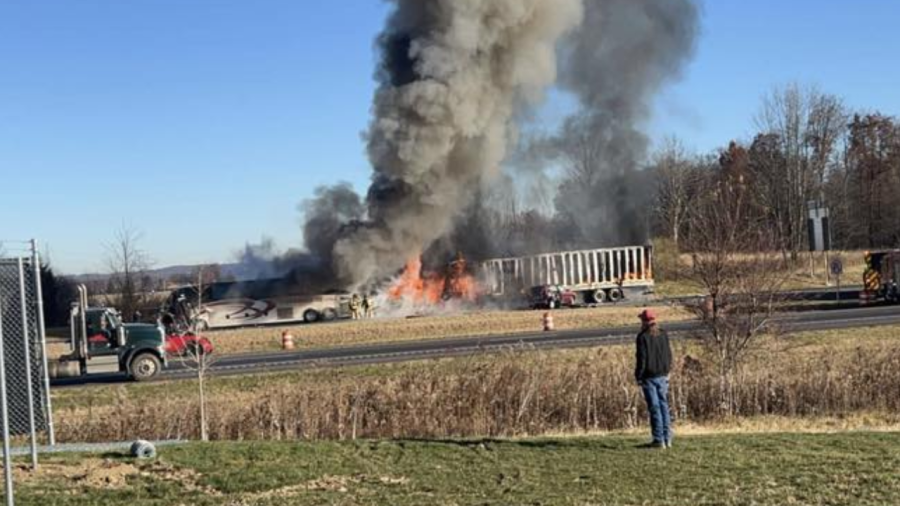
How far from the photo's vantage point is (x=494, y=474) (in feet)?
32.9

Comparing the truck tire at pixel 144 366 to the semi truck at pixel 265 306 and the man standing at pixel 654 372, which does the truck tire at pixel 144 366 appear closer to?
the man standing at pixel 654 372

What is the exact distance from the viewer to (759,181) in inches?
2970

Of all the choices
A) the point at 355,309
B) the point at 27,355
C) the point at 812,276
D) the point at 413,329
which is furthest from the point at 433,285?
the point at 27,355

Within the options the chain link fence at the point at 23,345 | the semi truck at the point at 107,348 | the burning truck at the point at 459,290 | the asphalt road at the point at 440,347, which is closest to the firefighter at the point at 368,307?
the burning truck at the point at 459,290

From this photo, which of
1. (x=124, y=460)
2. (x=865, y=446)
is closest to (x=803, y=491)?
(x=865, y=446)

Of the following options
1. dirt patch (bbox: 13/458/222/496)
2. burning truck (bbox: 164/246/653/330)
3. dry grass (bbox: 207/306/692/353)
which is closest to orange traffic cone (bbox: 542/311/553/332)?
dry grass (bbox: 207/306/692/353)

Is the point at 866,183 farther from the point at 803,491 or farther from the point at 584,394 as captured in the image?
the point at 803,491

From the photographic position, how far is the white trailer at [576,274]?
51.6m

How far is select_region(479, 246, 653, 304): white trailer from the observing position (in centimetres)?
5156

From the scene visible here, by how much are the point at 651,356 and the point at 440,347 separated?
19117 mm

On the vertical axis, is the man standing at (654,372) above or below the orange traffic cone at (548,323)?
above

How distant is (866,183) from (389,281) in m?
49.2

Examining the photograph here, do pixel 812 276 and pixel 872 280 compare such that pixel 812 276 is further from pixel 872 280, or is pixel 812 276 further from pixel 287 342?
pixel 287 342

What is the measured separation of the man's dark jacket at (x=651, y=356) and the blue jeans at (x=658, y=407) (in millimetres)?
90
